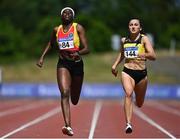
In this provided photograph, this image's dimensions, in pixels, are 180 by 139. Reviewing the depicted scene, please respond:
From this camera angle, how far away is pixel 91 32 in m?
70.8

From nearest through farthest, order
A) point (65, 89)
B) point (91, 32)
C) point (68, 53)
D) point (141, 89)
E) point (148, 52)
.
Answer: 1. point (65, 89)
2. point (68, 53)
3. point (148, 52)
4. point (141, 89)
5. point (91, 32)

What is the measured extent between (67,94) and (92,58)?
43.5 metres

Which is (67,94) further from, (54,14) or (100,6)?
(100,6)

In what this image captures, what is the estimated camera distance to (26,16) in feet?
270

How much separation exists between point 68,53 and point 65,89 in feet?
1.90

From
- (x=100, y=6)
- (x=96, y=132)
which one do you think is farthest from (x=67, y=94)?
(x=100, y=6)

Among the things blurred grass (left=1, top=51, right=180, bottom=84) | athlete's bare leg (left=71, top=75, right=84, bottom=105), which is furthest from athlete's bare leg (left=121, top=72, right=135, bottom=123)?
blurred grass (left=1, top=51, right=180, bottom=84)

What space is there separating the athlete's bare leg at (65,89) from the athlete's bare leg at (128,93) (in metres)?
0.93

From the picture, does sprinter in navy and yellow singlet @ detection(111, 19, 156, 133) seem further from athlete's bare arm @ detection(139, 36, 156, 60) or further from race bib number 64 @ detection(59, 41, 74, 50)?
race bib number 64 @ detection(59, 41, 74, 50)

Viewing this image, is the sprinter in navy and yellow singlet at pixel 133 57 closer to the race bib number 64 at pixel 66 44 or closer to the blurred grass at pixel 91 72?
the race bib number 64 at pixel 66 44

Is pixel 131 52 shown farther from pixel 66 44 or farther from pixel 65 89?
pixel 65 89

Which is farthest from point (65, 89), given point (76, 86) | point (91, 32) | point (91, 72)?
point (91, 32)

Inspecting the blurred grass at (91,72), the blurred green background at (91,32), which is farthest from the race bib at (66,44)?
the blurred green background at (91,32)

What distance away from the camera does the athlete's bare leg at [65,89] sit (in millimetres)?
10180
